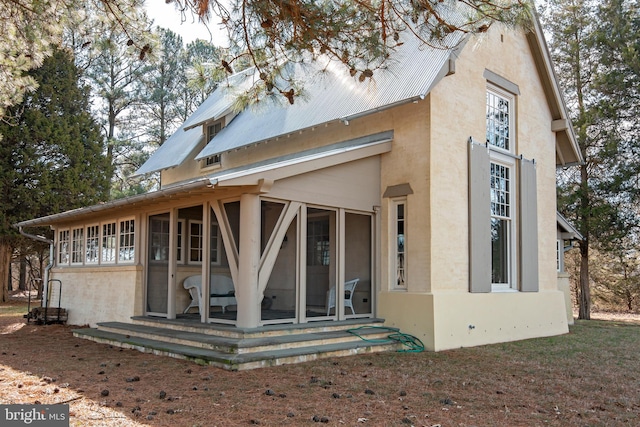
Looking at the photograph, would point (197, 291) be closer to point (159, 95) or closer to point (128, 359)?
point (128, 359)

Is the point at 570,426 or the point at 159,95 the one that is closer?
the point at 570,426

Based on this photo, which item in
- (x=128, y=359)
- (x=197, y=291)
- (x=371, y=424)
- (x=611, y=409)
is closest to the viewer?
(x=371, y=424)

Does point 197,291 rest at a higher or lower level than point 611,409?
higher

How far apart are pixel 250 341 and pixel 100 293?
5902 millimetres

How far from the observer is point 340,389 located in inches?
233

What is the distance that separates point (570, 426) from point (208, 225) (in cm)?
608

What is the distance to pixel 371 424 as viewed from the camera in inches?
183

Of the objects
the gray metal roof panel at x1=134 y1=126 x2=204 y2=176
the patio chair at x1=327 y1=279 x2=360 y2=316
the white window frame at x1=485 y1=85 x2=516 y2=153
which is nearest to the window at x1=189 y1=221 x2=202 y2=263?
the patio chair at x1=327 y1=279 x2=360 y2=316

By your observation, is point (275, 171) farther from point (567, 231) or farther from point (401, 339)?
point (567, 231)

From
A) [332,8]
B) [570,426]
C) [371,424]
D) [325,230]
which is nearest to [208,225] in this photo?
[325,230]

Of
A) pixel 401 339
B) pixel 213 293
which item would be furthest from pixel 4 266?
pixel 401 339

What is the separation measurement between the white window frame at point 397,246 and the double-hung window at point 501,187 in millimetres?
2015

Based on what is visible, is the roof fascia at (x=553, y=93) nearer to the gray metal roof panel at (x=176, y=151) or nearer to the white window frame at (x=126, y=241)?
the gray metal roof panel at (x=176, y=151)

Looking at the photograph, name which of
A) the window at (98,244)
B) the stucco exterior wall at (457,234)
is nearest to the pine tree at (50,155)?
the window at (98,244)
